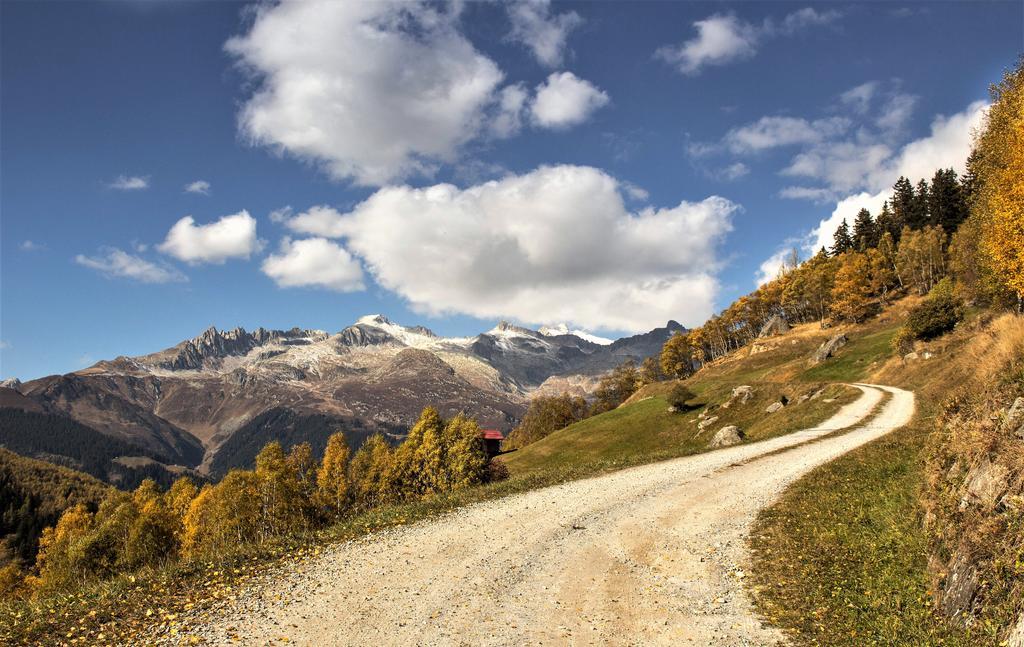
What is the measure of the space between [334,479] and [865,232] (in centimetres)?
13896

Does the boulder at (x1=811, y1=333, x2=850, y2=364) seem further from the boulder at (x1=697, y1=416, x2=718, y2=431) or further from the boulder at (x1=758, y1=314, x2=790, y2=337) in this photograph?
the boulder at (x1=758, y1=314, x2=790, y2=337)

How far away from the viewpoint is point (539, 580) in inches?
543

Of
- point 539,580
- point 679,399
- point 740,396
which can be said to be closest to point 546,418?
point 679,399

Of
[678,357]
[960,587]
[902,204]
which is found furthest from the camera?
[678,357]

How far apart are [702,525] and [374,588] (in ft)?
38.1

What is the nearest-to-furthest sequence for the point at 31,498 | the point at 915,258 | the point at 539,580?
the point at 539,580
the point at 915,258
the point at 31,498

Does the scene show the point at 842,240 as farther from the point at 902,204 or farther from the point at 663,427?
the point at 663,427

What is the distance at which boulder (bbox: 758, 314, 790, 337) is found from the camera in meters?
125

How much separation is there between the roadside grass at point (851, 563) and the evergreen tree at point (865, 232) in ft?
423

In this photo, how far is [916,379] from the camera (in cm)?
4772

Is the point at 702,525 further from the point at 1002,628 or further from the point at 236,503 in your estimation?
the point at 236,503

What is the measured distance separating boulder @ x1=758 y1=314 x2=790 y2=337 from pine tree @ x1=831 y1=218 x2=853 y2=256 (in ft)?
82.4

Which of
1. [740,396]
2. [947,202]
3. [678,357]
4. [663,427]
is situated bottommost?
[663,427]

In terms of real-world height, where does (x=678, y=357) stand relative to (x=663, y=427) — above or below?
above
